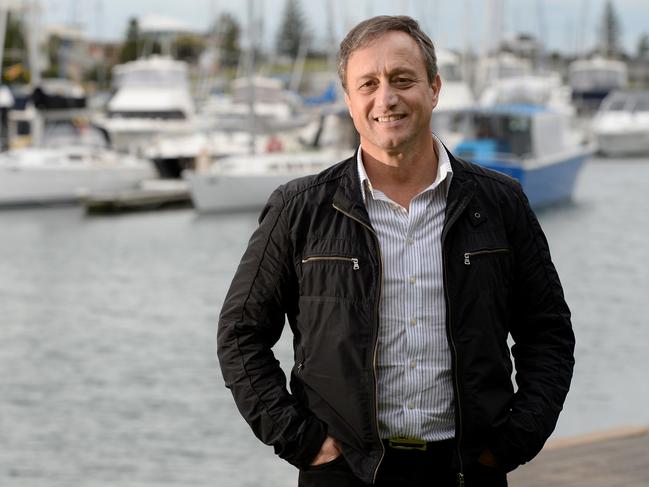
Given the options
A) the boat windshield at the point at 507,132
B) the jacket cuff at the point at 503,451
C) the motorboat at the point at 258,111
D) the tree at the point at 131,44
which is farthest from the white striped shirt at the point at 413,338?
the tree at the point at 131,44

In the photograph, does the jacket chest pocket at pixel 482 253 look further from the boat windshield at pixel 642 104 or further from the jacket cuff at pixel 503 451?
the boat windshield at pixel 642 104

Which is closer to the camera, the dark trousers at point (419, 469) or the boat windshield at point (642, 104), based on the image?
the dark trousers at point (419, 469)

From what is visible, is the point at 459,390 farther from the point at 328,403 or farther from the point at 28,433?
the point at 28,433

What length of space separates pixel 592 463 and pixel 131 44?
109 m

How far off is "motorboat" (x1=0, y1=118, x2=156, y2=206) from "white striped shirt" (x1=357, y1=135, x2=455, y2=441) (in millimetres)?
31834

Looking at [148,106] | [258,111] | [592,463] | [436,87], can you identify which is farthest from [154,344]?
[258,111]

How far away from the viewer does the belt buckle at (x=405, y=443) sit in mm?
2924

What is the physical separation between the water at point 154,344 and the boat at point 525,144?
84 cm

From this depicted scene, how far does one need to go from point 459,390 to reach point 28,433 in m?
9.75

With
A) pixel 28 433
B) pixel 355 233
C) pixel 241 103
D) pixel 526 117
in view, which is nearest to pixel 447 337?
pixel 355 233

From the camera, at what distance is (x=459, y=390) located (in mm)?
2891

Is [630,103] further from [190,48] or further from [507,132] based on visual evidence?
[190,48]

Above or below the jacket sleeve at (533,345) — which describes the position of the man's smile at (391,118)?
above

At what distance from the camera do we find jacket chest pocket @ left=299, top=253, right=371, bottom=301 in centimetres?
288
